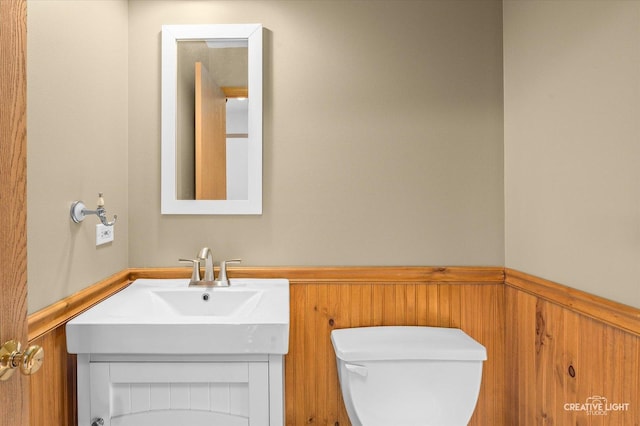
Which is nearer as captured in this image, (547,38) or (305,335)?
(547,38)

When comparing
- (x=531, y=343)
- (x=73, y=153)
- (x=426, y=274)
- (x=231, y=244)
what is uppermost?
(x=73, y=153)

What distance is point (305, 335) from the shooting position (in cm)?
170

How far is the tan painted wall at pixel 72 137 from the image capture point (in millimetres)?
1114

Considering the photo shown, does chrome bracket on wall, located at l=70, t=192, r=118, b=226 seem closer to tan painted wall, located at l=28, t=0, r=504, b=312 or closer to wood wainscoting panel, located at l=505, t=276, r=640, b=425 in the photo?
tan painted wall, located at l=28, t=0, r=504, b=312

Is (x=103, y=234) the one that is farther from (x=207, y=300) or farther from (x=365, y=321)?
(x=365, y=321)

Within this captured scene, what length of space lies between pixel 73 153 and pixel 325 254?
100cm

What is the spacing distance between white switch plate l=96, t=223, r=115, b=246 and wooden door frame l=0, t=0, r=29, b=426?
71 centimetres

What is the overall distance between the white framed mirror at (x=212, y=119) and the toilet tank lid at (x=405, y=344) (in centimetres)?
66

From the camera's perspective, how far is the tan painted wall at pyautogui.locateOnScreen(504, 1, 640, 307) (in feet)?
3.62

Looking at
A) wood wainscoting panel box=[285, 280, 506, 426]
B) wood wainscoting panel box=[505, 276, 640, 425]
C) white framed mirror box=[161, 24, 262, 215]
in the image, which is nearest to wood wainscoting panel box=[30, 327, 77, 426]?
white framed mirror box=[161, 24, 262, 215]

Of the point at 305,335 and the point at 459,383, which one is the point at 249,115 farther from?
the point at 459,383

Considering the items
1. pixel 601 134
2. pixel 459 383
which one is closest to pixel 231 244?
pixel 459 383

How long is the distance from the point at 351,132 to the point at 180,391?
116cm

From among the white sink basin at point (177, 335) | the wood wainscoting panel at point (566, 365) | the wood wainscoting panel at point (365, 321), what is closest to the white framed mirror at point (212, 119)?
the wood wainscoting panel at point (365, 321)
